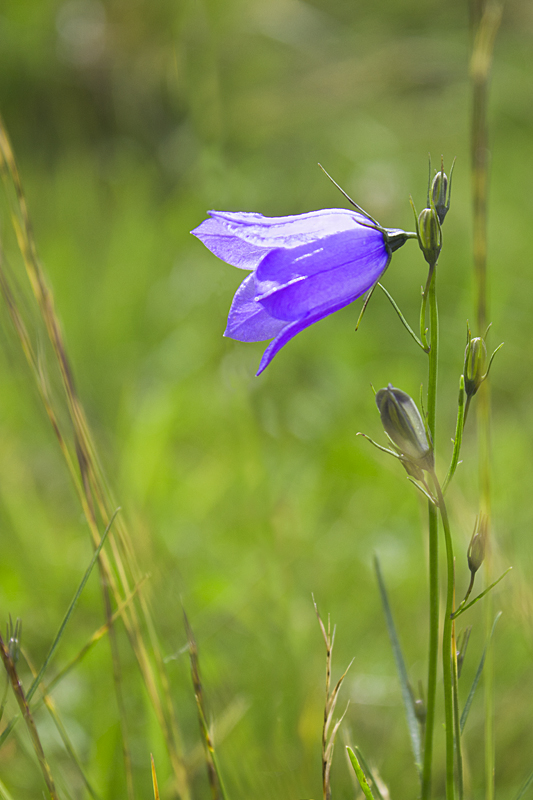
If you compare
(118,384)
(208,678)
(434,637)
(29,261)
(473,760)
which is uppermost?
(29,261)

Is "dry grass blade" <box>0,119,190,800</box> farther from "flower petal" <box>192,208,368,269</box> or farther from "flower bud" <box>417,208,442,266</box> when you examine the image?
"flower bud" <box>417,208,442,266</box>

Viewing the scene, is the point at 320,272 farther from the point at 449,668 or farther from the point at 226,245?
the point at 449,668

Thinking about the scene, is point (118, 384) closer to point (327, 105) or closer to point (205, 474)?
point (205, 474)

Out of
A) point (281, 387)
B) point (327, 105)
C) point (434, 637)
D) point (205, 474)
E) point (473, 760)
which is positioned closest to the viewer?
point (434, 637)

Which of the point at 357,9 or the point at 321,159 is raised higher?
the point at 357,9

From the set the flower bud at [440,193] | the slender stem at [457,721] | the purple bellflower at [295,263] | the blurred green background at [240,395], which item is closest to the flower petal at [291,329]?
the purple bellflower at [295,263]

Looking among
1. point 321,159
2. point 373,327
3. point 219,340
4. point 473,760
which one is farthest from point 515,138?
point 473,760

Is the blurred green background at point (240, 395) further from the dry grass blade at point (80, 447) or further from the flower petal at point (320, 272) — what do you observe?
the flower petal at point (320, 272)
